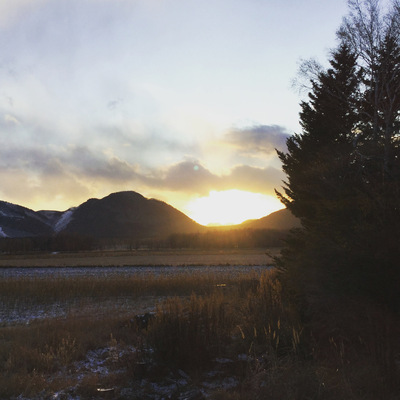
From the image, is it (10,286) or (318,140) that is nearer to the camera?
(318,140)

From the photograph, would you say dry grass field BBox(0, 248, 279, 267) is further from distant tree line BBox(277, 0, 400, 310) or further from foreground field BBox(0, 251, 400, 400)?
foreground field BBox(0, 251, 400, 400)

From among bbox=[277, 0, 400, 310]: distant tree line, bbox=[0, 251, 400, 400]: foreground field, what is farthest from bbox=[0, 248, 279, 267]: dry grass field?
bbox=[0, 251, 400, 400]: foreground field

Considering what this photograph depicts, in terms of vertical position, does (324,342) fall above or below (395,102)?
below

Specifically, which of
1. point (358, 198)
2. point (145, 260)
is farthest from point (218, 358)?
point (145, 260)

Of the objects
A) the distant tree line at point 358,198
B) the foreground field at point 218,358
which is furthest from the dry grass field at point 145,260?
the foreground field at point 218,358

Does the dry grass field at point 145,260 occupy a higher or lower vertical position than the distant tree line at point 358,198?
lower

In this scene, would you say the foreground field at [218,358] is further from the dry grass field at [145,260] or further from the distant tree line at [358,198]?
the dry grass field at [145,260]

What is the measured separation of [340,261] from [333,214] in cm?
105

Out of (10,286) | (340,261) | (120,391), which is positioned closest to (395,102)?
(340,261)

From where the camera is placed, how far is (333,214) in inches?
289

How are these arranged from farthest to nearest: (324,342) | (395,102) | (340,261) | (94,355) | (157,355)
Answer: (395,102)
(94,355)
(324,342)
(157,355)
(340,261)

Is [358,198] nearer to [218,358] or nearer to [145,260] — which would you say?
[218,358]

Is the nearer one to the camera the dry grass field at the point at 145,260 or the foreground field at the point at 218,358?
the foreground field at the point at 218,358

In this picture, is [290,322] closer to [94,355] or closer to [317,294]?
[317,294]
